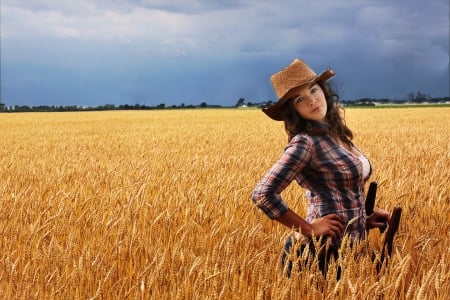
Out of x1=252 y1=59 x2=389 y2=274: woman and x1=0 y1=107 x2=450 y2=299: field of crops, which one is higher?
x1=252 y1=59 x2=389 y2=274: woman

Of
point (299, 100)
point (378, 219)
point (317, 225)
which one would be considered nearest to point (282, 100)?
point (299, 100)

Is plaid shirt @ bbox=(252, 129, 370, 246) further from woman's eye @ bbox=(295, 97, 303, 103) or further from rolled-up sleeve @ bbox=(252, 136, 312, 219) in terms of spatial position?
woman's eye @ bbox=(295, 97, 303, 103)

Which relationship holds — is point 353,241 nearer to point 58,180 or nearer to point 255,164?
point 58,180

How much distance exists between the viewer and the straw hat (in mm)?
2443

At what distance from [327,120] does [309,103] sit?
15cm

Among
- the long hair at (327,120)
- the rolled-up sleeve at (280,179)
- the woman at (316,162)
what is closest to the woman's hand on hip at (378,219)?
the woman at (316,162)

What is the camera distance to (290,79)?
2.46 metres

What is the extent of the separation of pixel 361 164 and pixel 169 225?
3.90 feet

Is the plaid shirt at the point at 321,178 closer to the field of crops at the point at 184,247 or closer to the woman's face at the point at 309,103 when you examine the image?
the woman's face at the point at 309,103

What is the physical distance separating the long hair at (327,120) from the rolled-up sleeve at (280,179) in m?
0.11

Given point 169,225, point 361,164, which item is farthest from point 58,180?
point 361,164

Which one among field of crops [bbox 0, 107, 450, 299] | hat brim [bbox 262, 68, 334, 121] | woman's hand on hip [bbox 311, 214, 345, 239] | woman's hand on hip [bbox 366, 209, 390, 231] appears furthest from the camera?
woman's hand on hip [bbox 366, 209, 390, 231]

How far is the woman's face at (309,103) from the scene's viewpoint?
2451mm

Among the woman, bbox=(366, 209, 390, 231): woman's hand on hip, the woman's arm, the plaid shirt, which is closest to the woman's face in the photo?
the woman
